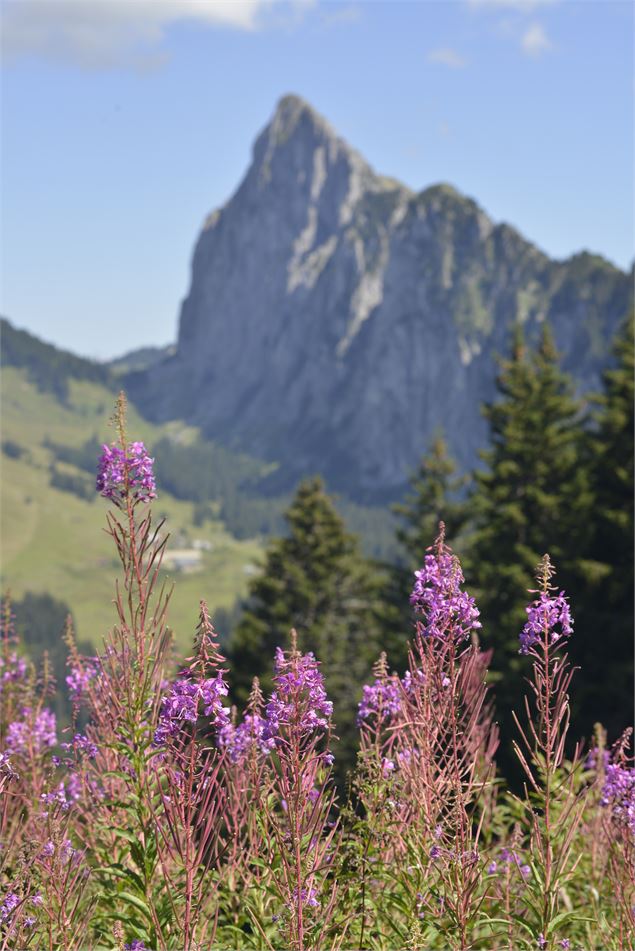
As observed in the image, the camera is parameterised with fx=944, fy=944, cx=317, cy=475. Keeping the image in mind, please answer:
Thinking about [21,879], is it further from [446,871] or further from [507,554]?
[507,554]

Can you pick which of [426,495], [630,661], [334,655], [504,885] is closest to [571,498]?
[630,661]

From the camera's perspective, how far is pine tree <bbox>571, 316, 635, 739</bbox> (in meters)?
31.1

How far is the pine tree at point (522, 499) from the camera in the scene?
113 feet

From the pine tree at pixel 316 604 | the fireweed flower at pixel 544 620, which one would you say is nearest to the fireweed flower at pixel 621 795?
the fireweed flower at pixel 544 620

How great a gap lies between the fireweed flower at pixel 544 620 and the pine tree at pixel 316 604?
138 ft

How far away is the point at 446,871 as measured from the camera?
5957 millimetres

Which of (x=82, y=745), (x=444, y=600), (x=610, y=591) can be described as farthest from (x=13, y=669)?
(x=610, y=591)

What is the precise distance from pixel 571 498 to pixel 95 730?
31.5m

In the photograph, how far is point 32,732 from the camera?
9406 mm

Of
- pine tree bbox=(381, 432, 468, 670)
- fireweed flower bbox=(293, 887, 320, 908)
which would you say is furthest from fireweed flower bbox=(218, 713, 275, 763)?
pine tree bbox=(381, 432, 468, 670)

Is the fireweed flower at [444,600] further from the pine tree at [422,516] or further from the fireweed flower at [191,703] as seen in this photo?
the pine tree at [422,516]

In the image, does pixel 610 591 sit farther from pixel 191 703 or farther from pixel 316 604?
pixel 191 703

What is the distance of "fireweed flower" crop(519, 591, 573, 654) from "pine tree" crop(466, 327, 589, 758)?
27415mm

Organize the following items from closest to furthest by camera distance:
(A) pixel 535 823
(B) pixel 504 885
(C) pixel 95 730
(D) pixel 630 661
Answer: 1. (A) pixel 535 823
2. (B) pixel 504 885
3. (C) pixel 95 730
4. (D) pixel 630 661
